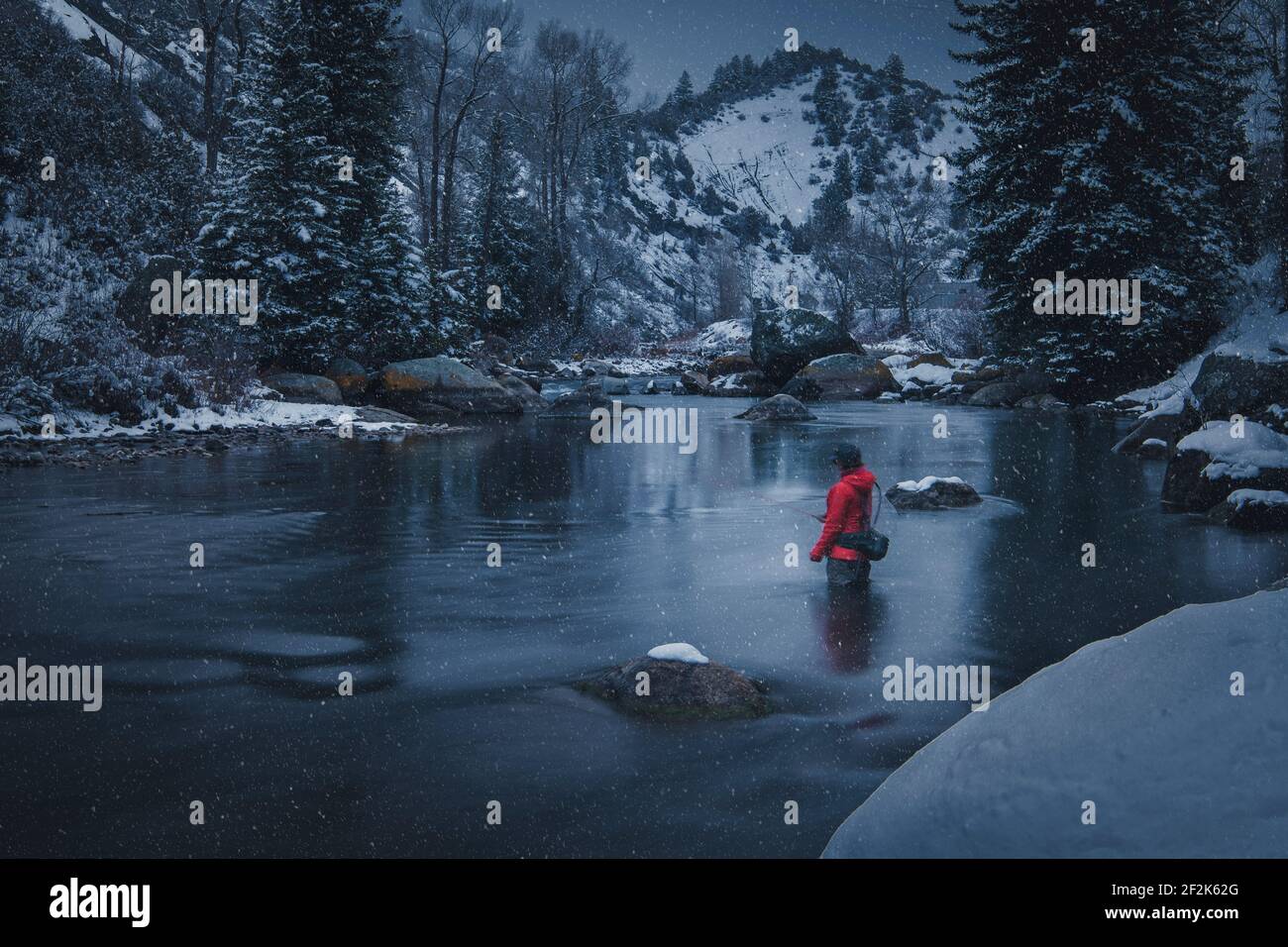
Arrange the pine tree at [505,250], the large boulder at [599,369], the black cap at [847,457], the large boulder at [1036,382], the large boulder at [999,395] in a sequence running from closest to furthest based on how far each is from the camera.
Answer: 1. the black cap at [847,457]
2. the large boulder at [1036,382]
3. the large boulder at [999,395]
4. the large boulder at [599,369]
5. the pine tree at [505,250]

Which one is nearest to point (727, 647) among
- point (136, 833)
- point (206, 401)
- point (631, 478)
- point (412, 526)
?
point (136, 833)

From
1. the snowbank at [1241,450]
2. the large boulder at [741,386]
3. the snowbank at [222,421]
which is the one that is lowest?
the snowbank at [1241,450]

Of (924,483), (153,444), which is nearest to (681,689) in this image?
(924,483)

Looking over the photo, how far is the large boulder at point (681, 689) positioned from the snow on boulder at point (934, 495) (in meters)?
7.03

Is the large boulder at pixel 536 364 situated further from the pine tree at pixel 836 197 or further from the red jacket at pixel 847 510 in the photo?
the pine tree at pixel 836 197

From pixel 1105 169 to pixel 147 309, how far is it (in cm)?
2278

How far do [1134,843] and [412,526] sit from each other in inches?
343

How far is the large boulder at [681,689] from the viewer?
16.4 feet

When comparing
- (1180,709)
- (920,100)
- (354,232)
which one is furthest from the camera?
(920,100)

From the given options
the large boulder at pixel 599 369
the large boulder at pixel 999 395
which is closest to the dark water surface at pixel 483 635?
the large boulder at pixel 999 395

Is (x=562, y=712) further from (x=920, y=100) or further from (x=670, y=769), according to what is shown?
(x=920, y=100)

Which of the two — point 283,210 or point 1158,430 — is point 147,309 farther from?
point 1158,430

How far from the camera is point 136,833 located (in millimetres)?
3674

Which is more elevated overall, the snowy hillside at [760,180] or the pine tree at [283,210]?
the snowy hillside at [760,180]
